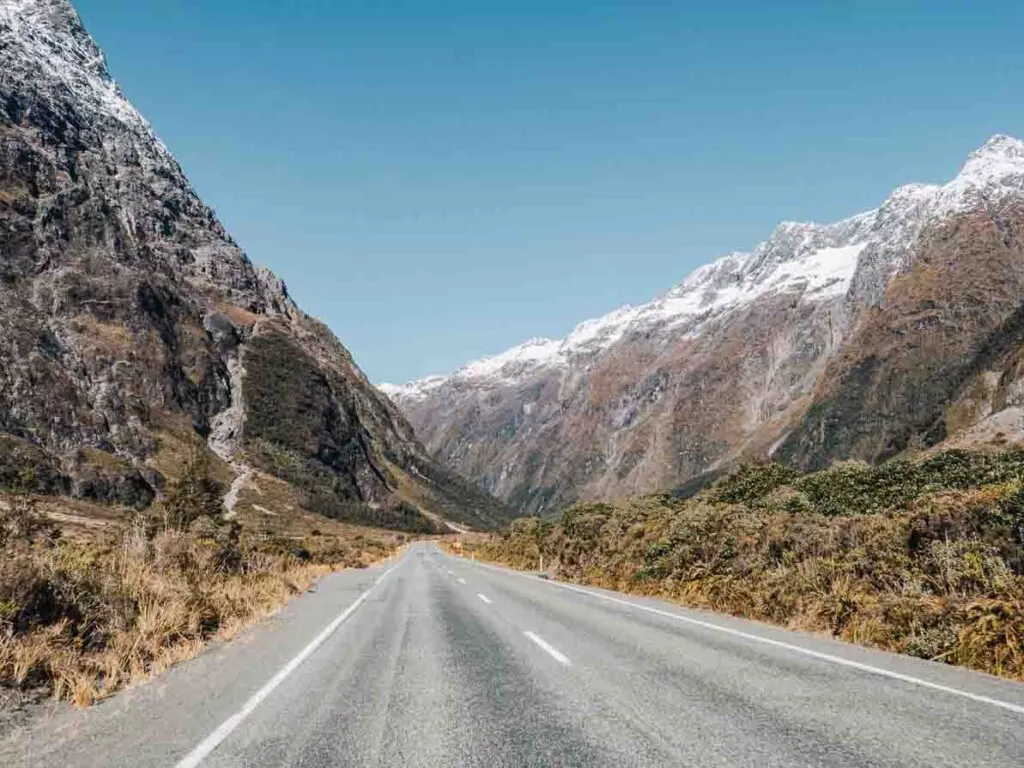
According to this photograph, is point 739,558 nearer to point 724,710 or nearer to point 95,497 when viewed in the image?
point 724,710

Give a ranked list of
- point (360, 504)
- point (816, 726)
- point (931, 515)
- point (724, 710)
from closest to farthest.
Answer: point (816, 726), point (724, 710), point (931, 515), point (360, 504)

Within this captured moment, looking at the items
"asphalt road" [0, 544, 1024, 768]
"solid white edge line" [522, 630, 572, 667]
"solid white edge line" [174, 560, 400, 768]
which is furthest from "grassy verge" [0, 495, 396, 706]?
"solid white edge line" [522, 630, 572, 667]

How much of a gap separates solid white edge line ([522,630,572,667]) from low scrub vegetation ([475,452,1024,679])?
16.0 ft

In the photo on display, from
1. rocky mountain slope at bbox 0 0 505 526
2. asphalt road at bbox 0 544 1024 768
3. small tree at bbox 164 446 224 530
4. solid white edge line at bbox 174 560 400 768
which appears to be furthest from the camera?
rocky mountain slope at bbox 0 0 505 526

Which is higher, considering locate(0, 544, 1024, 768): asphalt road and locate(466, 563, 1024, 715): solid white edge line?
locate(466, 563, 1024, 715): solid white edge line

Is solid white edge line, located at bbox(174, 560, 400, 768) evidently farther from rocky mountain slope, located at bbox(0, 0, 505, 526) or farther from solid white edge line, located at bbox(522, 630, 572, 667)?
rocky mountain slope, located at bbox(0, 0, 505, 526)

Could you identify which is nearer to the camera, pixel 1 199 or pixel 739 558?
pixel 739 558

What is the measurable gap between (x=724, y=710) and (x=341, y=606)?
1458 cm

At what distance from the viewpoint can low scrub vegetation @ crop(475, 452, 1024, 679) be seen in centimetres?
1048

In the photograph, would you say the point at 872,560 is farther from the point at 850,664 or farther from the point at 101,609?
the point at 101,609

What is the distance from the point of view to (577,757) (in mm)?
5852

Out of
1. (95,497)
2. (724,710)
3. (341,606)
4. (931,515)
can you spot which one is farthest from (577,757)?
(95,497)

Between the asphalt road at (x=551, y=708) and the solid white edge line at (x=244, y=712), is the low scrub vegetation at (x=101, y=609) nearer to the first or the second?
the asphalt road at (x=551, y=708)

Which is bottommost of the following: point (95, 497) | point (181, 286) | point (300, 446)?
point (95, 497)
